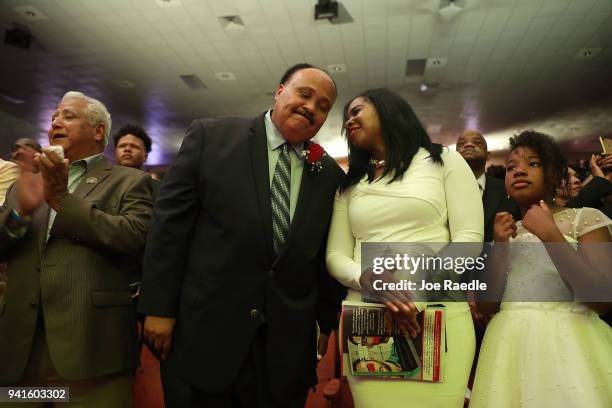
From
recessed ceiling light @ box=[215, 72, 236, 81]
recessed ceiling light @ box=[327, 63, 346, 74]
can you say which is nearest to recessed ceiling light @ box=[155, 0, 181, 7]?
recessed ceiling light @ box=[215, 72, 236, 81]

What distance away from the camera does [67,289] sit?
1.38m

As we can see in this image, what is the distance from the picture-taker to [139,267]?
166 centimetres

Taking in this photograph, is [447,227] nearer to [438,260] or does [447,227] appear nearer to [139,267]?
[438,260]

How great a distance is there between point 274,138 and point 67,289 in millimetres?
875

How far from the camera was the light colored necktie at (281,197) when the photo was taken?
1.40m

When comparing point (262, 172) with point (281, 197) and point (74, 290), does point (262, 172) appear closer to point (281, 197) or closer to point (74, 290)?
point (281, 197)

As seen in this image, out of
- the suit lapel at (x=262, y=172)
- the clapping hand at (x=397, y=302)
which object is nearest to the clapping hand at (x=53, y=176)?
the suit lapel at (x=262, y=172)

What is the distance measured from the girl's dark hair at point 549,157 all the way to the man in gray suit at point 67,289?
1.51m

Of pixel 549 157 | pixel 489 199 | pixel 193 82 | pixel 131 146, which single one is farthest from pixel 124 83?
pixel 549 157

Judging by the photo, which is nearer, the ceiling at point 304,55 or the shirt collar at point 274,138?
the shirt collar at point 274,138

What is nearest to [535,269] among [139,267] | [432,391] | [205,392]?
[432,391]

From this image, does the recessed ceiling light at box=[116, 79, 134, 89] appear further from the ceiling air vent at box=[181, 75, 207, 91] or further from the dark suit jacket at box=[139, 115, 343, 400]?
the dark suit jacket at box=[139, 115, 343, 400]

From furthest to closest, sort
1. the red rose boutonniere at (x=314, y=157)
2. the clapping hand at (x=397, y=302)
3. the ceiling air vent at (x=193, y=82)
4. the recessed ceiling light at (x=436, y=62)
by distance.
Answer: the ceiling air vent at (x=193, y=82)
the recessed ceiling light at (x=436, y=62)
the red rose boutonniere at (x=314, y=157)
the clapping hand at (x=397, y=302)

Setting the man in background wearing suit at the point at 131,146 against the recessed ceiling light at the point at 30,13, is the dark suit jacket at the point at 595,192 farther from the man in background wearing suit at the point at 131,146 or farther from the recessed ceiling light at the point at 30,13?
the recessed ceiling light at the point at 30,13
